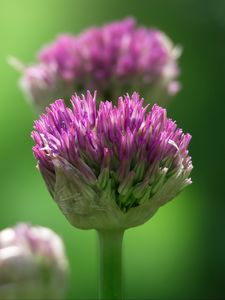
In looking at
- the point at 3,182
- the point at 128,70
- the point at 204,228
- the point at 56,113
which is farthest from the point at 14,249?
the point at 204,228

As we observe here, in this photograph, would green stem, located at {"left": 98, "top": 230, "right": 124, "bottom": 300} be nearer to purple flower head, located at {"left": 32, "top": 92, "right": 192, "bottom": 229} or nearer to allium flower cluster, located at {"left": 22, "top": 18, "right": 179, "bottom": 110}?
purple flower head, located at {"left": 32, "top": 92, "right": 192, "bottom": 229}

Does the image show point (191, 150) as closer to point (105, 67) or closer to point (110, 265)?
point (105, 67)

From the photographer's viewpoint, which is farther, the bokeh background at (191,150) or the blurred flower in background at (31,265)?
the bokeh background at (191,150)

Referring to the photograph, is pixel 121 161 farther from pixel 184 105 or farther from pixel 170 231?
pixel 184 105

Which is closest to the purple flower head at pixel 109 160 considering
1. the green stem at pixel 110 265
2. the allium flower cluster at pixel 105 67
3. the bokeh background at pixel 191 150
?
the green stem at pixel 110 265

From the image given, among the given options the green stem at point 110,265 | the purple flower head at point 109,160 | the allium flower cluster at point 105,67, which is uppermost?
the allium flower cluster at point 105,67

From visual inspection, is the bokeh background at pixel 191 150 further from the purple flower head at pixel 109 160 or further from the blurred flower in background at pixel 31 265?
the purple flower head at pixel 109 160
